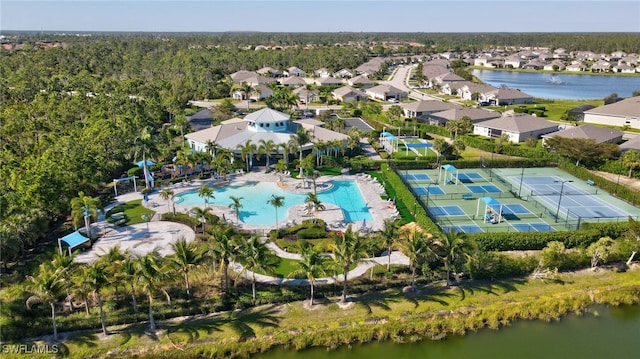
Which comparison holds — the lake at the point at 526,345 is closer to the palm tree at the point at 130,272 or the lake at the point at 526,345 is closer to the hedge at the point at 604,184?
the palm tree at the point at 130,272

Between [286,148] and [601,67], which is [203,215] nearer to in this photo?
[286,148]

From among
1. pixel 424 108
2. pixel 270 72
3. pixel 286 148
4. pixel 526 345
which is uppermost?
pixel 270 72

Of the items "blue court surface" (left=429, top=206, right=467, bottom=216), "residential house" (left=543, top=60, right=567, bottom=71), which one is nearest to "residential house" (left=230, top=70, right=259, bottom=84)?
"blue court surface" (left=429, top=206, right=467, bottom=216)

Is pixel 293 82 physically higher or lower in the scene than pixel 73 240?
higher

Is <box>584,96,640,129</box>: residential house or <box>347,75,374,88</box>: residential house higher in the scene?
<box>347,75,374,88</box>: residential house

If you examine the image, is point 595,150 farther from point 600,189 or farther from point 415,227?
point 415,227

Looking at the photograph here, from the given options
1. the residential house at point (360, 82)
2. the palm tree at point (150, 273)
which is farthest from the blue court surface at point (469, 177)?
the residential house at point (360, 82)

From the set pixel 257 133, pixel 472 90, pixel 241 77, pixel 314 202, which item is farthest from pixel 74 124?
pixel 472 90

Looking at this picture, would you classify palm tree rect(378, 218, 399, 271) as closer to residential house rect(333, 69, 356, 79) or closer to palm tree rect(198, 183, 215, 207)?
palm tree rect(198, 183, 215, 207)
